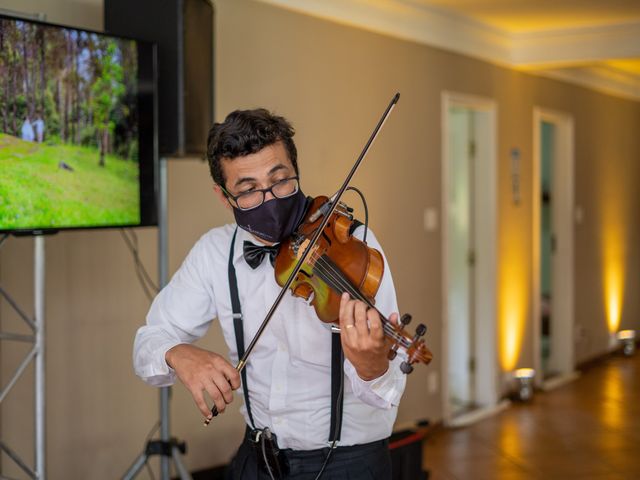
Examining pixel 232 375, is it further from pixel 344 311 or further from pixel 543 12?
pixel 543 12

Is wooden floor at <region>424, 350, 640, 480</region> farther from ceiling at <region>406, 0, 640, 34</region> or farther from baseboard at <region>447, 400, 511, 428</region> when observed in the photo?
ceiling at <region>406, 0, 640, 34</region>

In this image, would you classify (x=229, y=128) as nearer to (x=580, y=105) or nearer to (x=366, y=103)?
(x=366, y=103)

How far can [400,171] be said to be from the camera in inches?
197

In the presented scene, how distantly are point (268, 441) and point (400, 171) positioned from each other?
3.37m

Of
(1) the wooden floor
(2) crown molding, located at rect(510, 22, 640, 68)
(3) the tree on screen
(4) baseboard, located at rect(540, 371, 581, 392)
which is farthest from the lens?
(4) baseboard, located at rect(540, 371, 581, 392)

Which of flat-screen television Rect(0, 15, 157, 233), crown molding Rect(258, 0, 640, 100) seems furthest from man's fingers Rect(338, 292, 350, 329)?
crown molding Rect(258, 0, 640, 100)

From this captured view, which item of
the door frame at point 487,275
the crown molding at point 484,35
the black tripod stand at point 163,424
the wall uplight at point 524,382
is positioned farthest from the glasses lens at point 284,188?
the wall uplight at point 524,382

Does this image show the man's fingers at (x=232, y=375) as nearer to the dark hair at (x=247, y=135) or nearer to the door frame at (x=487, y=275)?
the dark hair at (x=247, y=135)

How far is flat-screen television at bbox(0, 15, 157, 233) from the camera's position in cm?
244

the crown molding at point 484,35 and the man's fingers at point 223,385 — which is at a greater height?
the crown molding at point 484,35

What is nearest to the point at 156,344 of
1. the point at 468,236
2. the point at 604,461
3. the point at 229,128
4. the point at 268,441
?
the point at 268,441

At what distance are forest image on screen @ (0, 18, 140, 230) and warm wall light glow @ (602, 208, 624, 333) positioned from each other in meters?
6.01

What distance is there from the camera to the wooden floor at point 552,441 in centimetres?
455

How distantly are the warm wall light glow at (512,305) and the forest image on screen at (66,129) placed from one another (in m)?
3.86
